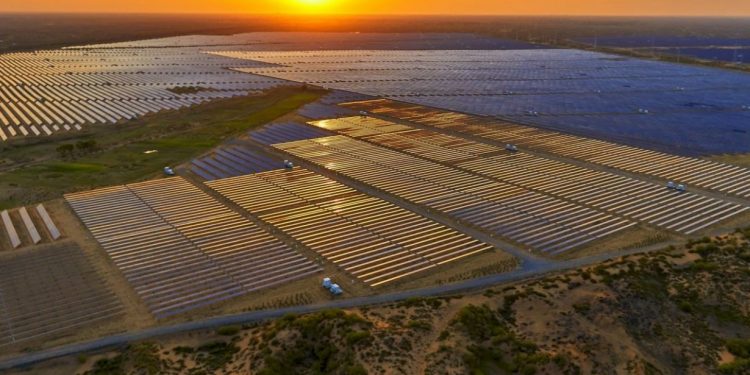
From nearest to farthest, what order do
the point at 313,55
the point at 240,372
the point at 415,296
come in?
the point at 240,372 → the point at 415,296 → the point at 313,55

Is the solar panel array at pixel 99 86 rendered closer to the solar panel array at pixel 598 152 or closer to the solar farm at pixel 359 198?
the solar farm at pixel 359 198

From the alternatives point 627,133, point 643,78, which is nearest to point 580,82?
point 643,78

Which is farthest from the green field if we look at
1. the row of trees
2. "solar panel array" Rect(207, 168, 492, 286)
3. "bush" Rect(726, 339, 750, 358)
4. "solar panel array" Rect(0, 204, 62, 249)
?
"bush" Rect(726, 339, 750, 358)

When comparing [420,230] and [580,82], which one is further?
[580,82]

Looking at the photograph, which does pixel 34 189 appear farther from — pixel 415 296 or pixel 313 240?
pixel 415 296

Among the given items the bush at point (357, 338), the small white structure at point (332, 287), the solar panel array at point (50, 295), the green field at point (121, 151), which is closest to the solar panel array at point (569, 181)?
the green field at point (121, 151)

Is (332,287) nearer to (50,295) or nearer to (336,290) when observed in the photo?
(336,290)

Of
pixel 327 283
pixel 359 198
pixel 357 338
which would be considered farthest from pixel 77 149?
pixel 357 338
